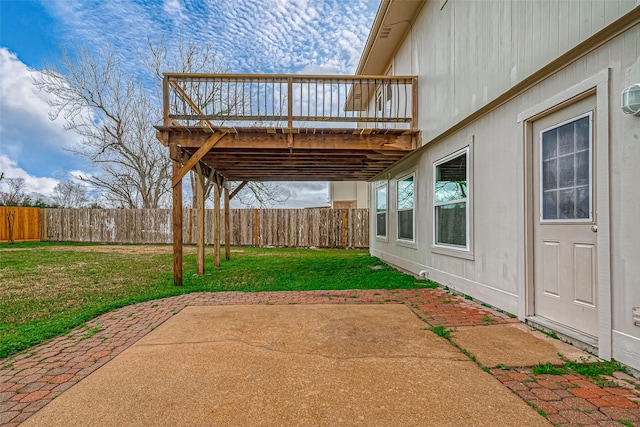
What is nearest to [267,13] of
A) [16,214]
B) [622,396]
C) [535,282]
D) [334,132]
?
[334,132]

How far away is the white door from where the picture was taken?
9.09 feet

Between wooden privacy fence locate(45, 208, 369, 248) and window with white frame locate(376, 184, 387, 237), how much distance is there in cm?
360

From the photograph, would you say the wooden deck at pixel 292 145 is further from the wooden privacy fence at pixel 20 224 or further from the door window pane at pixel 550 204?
the wooden privacy fence at pixel 20 224

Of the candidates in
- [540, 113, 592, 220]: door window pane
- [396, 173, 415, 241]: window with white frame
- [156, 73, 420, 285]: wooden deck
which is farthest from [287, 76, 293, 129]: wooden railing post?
[540, 113, 592, 220]: door window pane

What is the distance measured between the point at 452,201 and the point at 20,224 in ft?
59.9

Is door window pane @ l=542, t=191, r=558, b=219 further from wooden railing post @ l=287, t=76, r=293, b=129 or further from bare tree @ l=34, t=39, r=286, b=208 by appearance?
bare tree @ l=34, t=39, r=286, b=208

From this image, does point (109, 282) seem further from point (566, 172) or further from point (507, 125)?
point (566, 172)

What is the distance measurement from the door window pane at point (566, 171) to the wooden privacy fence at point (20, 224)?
61.8ft

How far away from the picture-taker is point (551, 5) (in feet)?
10.0

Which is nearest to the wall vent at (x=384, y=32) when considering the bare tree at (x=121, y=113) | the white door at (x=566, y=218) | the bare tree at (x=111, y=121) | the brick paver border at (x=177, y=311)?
the white door at (x=566, y=218)

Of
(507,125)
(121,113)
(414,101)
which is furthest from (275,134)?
(121,113)

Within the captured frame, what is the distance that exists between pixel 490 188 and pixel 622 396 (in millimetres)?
2615

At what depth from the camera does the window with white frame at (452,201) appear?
4.88m

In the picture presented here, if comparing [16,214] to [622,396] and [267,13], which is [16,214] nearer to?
[267,13]
